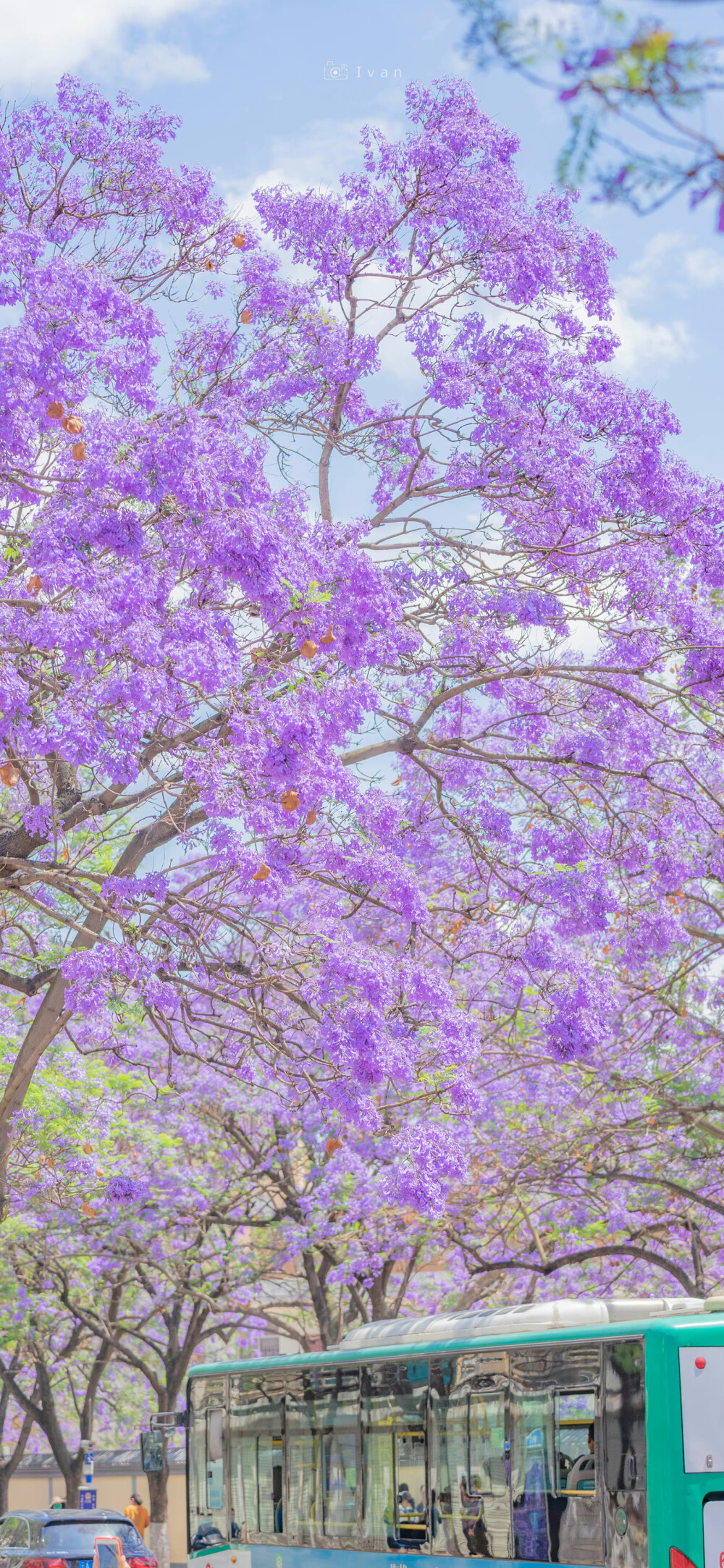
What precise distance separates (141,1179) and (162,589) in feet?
40.4

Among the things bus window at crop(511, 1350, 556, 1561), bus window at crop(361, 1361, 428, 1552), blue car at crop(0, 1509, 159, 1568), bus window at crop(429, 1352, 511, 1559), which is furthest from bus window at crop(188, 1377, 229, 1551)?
bus window at crop(511, 1350, 556, 1561)

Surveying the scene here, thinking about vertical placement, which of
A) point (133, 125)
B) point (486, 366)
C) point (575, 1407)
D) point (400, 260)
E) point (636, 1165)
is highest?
point (133, 125)

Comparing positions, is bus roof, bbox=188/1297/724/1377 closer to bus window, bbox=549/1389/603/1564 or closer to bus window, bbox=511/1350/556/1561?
bus window, bbox=511/1350/556/1561

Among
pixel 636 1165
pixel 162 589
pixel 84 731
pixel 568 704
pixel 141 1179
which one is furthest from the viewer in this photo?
pixel 141 1179

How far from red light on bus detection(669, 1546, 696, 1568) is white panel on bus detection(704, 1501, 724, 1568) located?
0.08m

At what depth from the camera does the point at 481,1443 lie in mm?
10820

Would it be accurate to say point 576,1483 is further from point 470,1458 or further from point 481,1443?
point 470,1458

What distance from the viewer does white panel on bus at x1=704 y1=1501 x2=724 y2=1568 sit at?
9055 millimetres

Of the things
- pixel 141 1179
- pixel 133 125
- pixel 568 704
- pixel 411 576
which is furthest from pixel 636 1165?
pixel 133 125

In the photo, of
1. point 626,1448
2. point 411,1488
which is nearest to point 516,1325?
point 626,1448

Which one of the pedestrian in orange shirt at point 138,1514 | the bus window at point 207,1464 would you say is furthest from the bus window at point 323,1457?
the pedestrian in orange shirt at point 138,1514

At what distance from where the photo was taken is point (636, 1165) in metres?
19.3

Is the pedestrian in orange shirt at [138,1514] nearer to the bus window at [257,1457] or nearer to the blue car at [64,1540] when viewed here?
the blue car at [64,1540]

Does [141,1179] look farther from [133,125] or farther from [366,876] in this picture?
[133,125]
